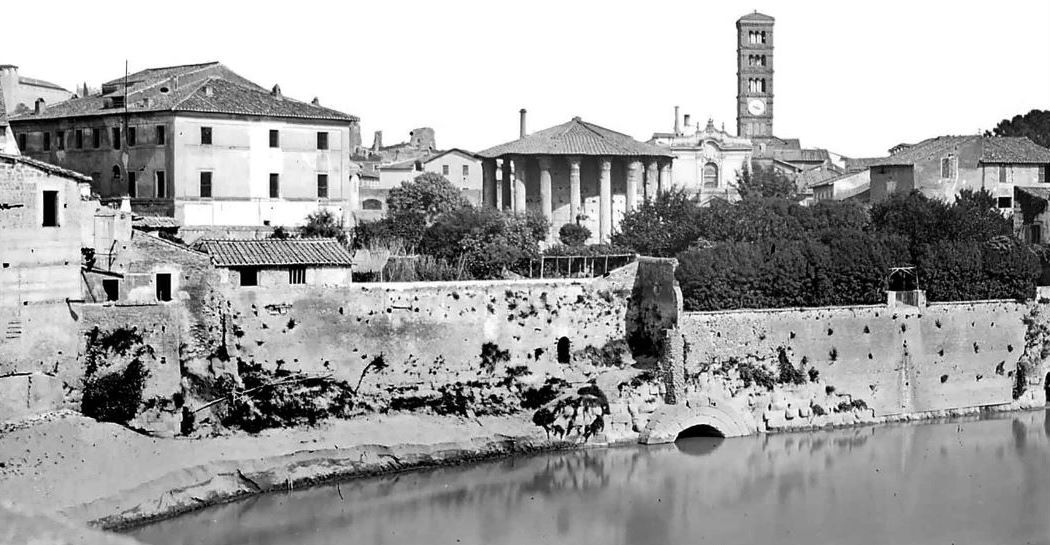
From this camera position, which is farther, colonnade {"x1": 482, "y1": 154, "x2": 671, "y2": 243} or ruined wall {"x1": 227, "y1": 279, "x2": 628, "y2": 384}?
colonnade {"x1": 482, "y1": 154, "x2": 671, "y2": 243}

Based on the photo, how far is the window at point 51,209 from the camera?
30719 millimetres

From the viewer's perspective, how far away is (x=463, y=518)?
30531 mm

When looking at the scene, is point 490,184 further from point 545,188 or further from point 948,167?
point 948,167

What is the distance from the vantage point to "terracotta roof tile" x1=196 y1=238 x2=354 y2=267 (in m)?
34.0

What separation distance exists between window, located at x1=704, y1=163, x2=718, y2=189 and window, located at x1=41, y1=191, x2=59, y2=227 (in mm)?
41177

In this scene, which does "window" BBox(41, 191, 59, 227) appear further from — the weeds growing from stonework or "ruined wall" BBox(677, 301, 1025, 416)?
"ruined wall" BBox(677, 301, 1025, 416)

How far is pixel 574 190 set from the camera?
52.4 meters

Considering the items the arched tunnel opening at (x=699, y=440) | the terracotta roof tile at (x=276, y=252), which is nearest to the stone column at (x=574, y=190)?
the arched tunnel opening at (x=699, y=440)

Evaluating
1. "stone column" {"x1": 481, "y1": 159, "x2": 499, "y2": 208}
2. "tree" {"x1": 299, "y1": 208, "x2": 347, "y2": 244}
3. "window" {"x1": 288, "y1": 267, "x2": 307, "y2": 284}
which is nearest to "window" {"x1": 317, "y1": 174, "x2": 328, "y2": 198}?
"tree" {"x1": 299, "y1": 208, "x2": 347, "y2": 244}

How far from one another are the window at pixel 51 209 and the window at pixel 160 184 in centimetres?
978

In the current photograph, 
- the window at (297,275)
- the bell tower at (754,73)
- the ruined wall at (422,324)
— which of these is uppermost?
the bell tower at (754,73)

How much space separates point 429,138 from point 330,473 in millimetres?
48834

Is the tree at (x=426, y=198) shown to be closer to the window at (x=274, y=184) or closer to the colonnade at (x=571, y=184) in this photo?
the colonnade at (x=571, y=184)

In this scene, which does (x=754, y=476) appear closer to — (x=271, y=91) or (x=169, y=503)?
(x=169, y=503)
